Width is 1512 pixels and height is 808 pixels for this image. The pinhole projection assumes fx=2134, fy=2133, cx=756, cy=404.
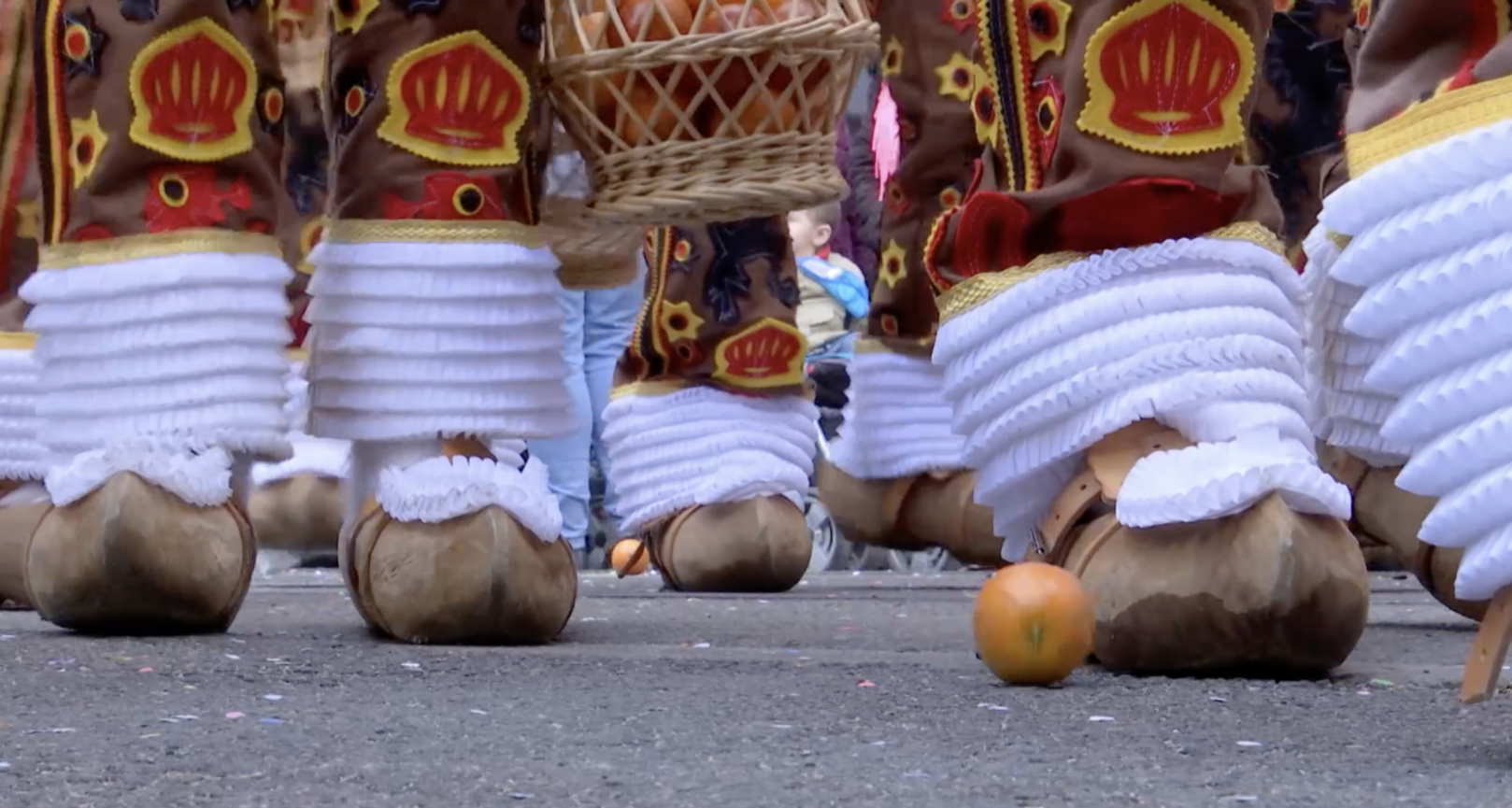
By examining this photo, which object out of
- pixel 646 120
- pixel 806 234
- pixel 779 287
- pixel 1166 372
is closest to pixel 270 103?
pixel 646 120

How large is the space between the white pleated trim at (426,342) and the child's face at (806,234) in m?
4.07

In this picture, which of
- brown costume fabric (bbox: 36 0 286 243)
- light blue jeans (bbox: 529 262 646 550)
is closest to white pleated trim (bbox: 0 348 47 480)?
brown costume fabric (bbox: 36 0 286 243)

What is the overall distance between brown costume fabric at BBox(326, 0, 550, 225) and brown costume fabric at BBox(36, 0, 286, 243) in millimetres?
85

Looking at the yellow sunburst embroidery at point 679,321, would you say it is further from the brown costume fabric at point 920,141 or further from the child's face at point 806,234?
the child's face at point 806,234

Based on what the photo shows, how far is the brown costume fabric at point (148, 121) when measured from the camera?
1603 millimetres

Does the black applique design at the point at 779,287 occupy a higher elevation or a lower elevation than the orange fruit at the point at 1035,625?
higher

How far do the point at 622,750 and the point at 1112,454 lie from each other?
1.66ft

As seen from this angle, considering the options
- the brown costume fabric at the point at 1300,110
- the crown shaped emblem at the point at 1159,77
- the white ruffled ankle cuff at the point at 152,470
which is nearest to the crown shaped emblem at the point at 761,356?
the brown costume fabric at the point at 1300,110

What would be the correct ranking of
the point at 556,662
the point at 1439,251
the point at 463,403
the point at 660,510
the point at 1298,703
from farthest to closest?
1. the point at 660,510
2. the point at 463,403
3. the point at 556,662
4. the point at 1298,703
5. the point at 1439,251

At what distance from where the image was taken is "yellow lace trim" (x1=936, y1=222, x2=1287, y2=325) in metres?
1.39

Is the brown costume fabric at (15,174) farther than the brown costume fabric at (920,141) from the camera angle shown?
No

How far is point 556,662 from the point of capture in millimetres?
1445

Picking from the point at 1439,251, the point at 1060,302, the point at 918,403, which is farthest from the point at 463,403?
the point at 918,403

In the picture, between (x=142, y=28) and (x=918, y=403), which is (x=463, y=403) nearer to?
(x=142, y=28)
